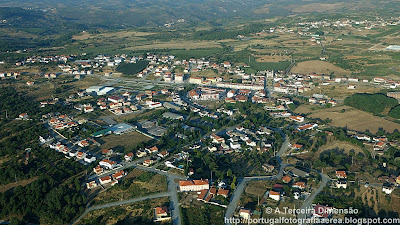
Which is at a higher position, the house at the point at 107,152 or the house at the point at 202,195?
the house at the point at 107,152

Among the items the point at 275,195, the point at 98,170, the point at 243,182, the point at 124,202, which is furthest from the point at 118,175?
the point at 275,195

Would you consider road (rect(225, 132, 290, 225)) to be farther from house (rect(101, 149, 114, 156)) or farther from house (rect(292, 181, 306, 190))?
house (rect(101, 149, 114, 156))

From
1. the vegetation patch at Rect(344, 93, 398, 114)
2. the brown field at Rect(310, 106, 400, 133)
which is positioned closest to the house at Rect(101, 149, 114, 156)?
the brown field at Rect(310, 106, 400, 133)

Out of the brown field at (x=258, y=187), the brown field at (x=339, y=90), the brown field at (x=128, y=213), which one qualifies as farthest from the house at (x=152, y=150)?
the brown field at (x=339, y=90)

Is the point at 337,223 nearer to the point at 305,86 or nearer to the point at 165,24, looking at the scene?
the point at 305,86

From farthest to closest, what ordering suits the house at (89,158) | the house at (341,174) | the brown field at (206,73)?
the brown field at (206,73)
the house at (89,158)
the house at (341,174)

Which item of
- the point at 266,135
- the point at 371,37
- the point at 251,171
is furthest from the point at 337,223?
the point at 371,37

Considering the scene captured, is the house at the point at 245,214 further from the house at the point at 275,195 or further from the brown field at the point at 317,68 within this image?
the brown field at the point at 317,68
